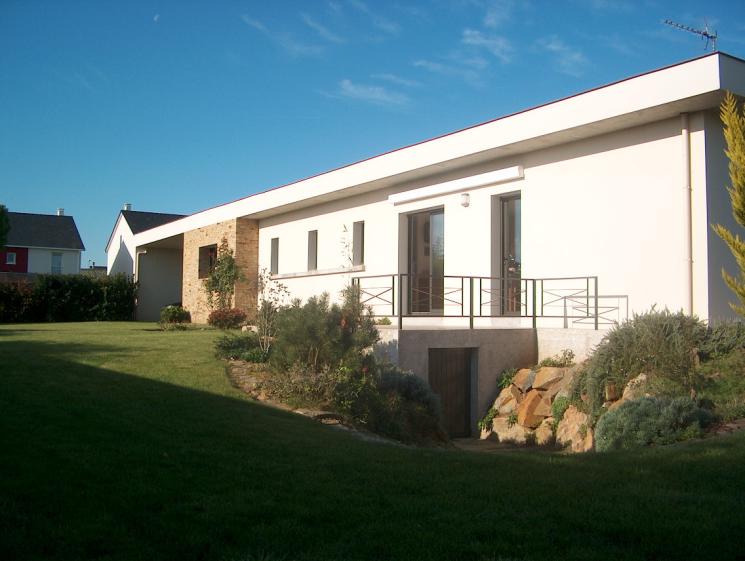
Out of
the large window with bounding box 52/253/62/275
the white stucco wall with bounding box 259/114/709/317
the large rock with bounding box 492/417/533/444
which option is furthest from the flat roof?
the large window with bounding box 52/253/62/275

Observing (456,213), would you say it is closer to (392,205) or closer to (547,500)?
(392,205)

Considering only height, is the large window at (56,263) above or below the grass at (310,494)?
above

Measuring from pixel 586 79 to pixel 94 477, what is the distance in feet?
41.7

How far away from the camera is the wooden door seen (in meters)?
12.0

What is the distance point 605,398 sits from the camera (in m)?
9.63

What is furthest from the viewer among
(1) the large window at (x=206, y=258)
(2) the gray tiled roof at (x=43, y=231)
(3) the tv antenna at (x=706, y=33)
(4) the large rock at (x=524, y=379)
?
(2) the gray tiled roof at (x=43, y=231)

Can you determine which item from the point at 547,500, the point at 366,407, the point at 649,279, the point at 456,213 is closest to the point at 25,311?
the point at 456,213

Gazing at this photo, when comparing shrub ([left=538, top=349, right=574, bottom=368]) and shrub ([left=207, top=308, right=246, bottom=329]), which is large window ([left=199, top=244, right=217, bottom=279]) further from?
shrub ([left=538, top=349, right=574, bottom=368])

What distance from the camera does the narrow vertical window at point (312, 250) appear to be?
19984mm

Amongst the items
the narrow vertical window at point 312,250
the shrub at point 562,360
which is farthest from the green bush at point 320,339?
the narrow vertical window at point 312,250

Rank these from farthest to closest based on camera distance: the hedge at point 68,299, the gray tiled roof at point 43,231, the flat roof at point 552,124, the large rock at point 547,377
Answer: the gray tiled roof at point 43,231
the hedge at point 68,299
the large rock at point 547,377
the flat roof at point 552,124

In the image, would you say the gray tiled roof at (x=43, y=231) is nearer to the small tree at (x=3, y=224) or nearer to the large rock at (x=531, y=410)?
the small tree at (x=3, y=224)

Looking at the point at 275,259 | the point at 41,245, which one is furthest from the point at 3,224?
the point at 275,259

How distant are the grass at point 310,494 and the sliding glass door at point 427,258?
8.40m
